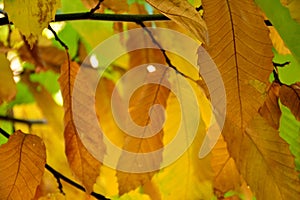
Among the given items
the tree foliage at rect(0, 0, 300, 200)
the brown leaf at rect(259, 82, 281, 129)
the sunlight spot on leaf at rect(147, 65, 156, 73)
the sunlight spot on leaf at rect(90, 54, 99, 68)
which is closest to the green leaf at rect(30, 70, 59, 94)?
the sunlight spot on leaf at rect(90, 54, 99, 68)

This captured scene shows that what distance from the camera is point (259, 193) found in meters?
0.46

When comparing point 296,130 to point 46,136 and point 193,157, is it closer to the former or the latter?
point 193,157

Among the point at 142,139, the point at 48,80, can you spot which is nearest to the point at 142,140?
the point at 142,139

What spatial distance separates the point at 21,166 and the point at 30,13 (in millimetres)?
133

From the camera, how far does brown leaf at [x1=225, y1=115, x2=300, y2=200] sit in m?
0.46

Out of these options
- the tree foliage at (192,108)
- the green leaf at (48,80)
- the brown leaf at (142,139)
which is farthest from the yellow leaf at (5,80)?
the green leaf at (48,80)

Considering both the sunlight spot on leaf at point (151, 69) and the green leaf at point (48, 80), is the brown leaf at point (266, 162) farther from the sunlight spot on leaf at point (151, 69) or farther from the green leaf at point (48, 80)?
the green leaf at point (48, 80)

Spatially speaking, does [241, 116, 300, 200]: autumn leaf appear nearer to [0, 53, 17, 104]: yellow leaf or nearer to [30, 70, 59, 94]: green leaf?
[0, 53, 17, 104]: yellow leaf

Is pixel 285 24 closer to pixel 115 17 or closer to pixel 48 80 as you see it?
pixel 115 17

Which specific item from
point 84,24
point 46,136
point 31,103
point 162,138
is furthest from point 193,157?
point 31,103

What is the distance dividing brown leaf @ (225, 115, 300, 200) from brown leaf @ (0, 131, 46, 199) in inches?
5.6

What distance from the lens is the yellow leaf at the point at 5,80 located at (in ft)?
1.68

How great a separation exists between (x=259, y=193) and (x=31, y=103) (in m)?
0.63

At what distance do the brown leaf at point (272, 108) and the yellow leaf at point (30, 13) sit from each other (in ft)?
0.61
